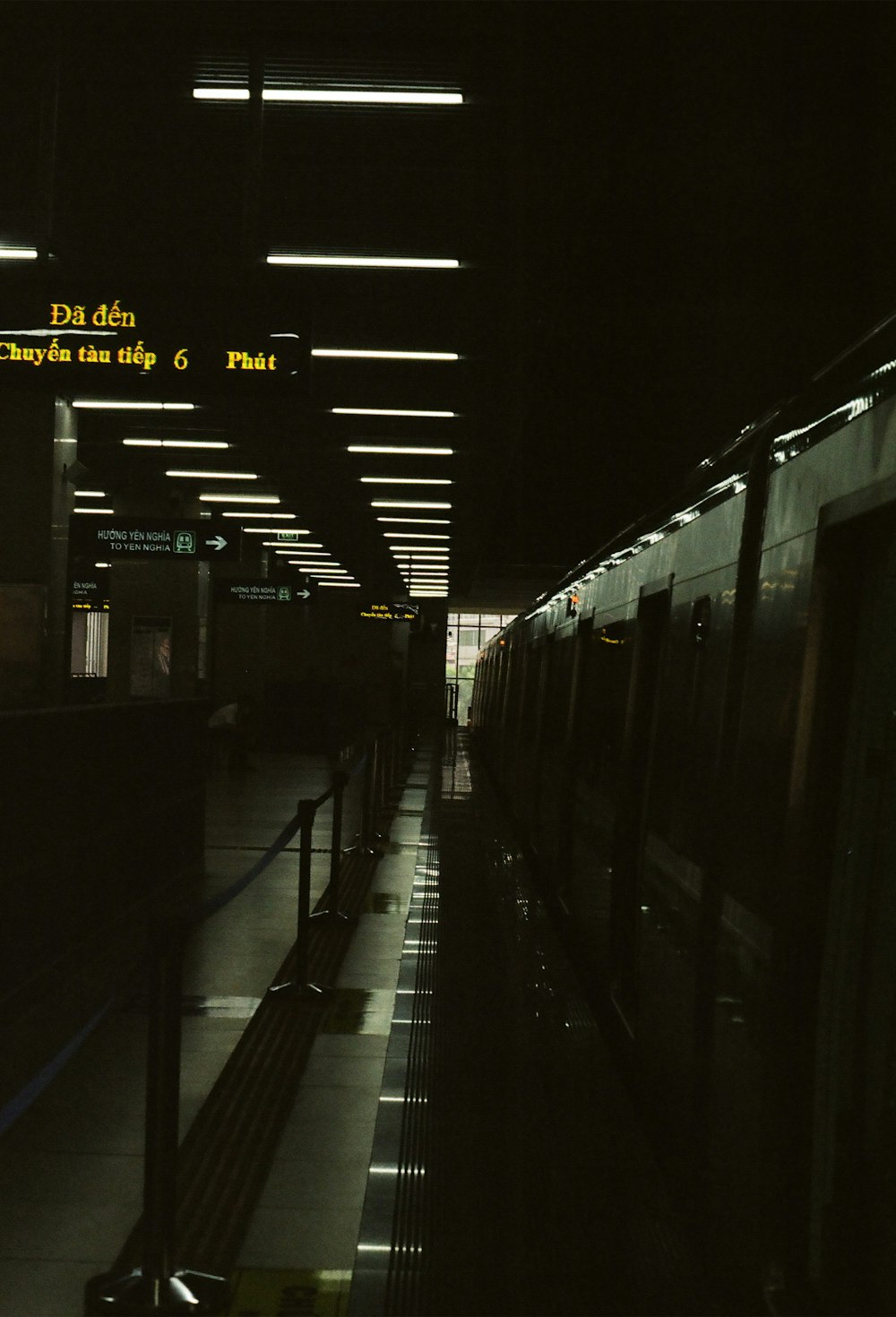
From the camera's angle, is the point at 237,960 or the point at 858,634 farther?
the point at 237,960

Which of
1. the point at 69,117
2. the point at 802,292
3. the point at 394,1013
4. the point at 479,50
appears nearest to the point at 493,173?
the point at 479,50

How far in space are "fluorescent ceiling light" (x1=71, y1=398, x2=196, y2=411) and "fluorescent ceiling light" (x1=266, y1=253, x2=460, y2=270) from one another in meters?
3.73

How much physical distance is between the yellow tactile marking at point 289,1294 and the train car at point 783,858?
1056 millimetres

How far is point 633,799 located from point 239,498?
1745 centimetres

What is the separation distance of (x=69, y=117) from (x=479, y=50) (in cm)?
346

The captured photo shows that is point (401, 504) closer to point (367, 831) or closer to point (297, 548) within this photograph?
point (367, 831)

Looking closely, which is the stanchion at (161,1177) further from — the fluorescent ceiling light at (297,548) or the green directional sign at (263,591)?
the fluorescent ceiling light at (297,548)

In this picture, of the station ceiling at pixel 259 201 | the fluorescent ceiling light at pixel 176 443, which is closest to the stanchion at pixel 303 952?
the station ceiling at pixel 259 201

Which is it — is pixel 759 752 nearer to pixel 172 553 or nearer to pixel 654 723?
pixel 654 723

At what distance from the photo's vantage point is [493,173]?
7965 mm

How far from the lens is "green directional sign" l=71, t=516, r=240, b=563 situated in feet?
51.8

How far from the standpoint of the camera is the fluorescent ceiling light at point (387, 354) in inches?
478

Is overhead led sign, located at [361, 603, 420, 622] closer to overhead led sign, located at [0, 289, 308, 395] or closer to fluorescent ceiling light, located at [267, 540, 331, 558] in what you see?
fluorescent ceiling light, located at [267, 540, 331, 558]

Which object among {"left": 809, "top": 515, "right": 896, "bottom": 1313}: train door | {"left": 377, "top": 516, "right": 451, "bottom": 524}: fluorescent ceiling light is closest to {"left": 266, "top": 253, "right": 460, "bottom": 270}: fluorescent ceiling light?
{"left": 809, "top": 515, "right": 896, "bottom": 1313}: train door
